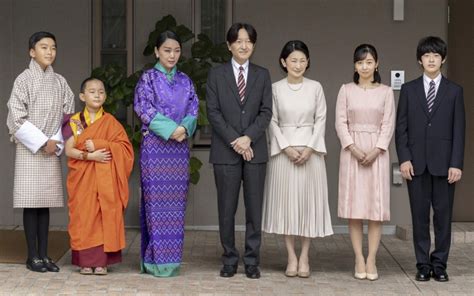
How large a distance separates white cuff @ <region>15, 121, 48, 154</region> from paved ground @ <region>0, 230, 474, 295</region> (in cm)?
98

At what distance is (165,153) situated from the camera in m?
8.02

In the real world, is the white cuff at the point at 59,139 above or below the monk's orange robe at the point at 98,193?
above

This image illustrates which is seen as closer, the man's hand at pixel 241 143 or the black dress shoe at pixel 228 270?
the man's hand at pixel 241 143

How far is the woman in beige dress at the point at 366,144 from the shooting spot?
8.02 m

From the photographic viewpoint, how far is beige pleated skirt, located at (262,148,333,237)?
318 inches

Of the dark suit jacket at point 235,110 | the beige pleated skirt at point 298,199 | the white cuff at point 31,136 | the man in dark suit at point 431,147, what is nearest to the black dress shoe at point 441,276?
the man in dark suit at point 431,147

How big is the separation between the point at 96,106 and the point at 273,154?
1.39m

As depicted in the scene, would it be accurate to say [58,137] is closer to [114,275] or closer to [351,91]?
[114,275]

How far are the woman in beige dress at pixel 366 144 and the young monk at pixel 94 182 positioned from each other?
1719 mm

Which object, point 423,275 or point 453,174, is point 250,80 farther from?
point 423,275

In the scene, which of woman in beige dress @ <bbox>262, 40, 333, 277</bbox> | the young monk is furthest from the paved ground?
woman in beige dress @ <bbox>262, 40, 333, 277</bbox>

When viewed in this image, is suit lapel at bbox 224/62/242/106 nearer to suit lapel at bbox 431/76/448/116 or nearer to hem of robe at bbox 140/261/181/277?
hem of robe at bbox 140/261/181/277

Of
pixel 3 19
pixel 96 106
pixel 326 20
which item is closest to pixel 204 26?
pixel 326 20

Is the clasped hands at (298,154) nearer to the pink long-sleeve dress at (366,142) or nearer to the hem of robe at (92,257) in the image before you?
the pink long-sleeve dress at (366,142)
